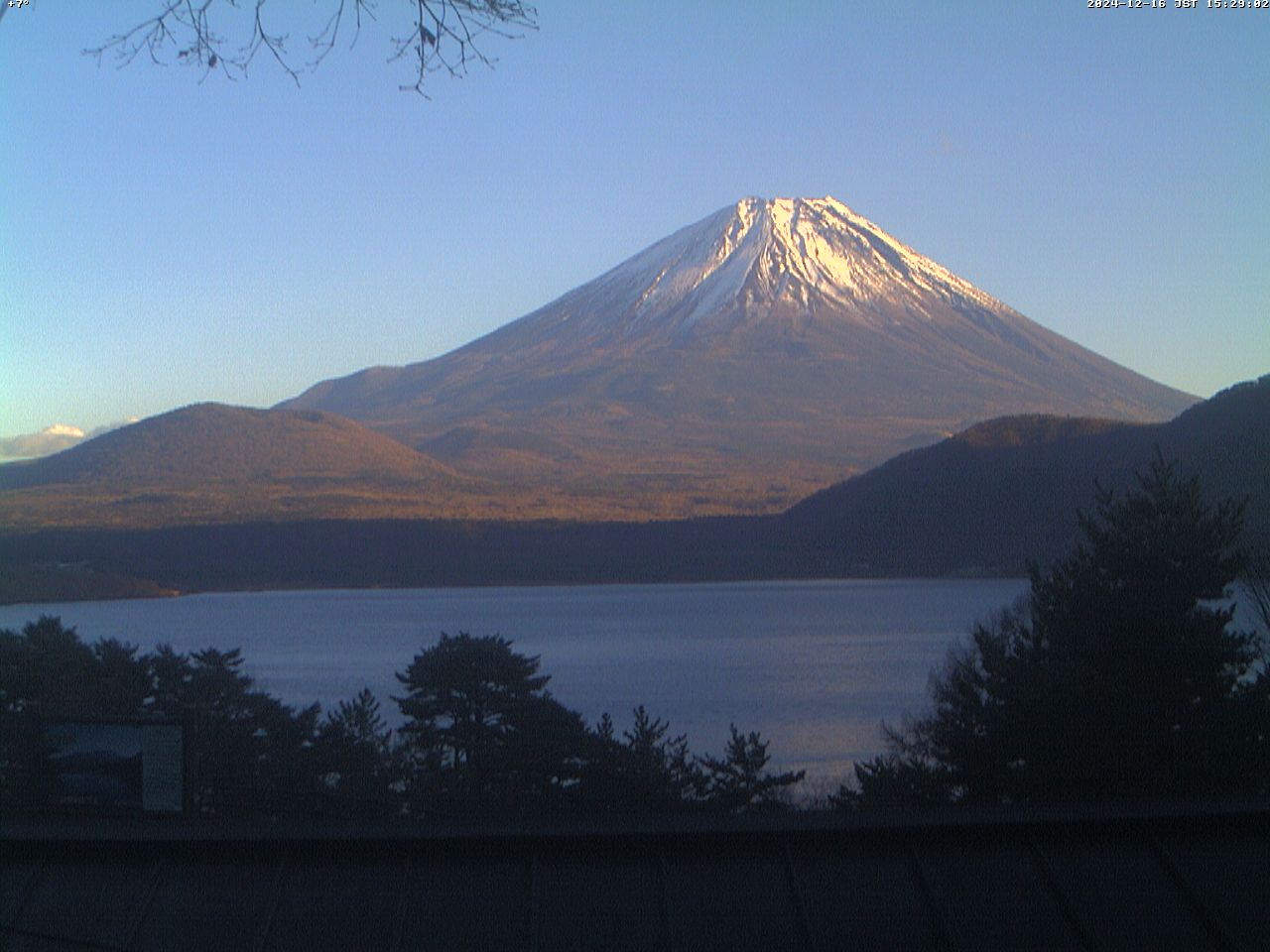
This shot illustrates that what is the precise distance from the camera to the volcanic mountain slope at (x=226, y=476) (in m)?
36.2

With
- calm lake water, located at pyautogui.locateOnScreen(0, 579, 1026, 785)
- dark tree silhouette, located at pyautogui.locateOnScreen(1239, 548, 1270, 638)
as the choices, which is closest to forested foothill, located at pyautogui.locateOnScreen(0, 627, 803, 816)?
calm lake water, located at pyautogui.locateOnScreen(0, 579, 1026, 785)

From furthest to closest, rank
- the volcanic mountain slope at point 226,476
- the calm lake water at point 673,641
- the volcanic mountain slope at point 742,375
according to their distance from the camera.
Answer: the volcanic mountain slope at point 742,375 < the volcanic mountain slope at point 226,476 < the calm lake water at point 673,641

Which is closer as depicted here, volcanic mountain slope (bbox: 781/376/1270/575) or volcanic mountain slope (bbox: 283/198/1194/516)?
volcanic mountain slope (bbox: 781/376/1270/575)

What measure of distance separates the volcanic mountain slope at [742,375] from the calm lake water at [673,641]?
27.3 meters

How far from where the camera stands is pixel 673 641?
16.4m

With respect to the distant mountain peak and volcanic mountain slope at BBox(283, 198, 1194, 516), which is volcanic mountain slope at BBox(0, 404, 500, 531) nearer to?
volcanic mountain slope at BBox(283, 198, 1194, 516)

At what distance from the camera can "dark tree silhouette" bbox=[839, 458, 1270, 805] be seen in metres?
7.69

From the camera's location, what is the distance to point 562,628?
56.9ft

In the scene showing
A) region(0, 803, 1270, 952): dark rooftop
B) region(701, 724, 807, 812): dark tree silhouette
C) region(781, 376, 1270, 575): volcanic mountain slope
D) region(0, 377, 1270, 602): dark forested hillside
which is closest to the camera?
region(0, 803, 1270, 952): dark rooftop

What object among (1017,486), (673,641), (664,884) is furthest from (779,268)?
(664,884)

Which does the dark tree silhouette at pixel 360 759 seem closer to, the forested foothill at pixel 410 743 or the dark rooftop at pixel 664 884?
the forested foothill at pixel 410 743

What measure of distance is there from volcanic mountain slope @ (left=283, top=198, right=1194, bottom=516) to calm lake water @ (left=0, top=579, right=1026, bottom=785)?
89.5 feet

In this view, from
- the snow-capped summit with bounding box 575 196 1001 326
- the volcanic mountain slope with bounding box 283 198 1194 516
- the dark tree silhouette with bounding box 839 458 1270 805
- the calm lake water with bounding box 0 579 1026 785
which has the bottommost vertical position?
the calm lake water with bounding box 0 579 1026 785

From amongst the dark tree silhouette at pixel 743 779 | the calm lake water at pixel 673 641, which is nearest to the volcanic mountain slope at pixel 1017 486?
the calm lake water at pixel 673 641
